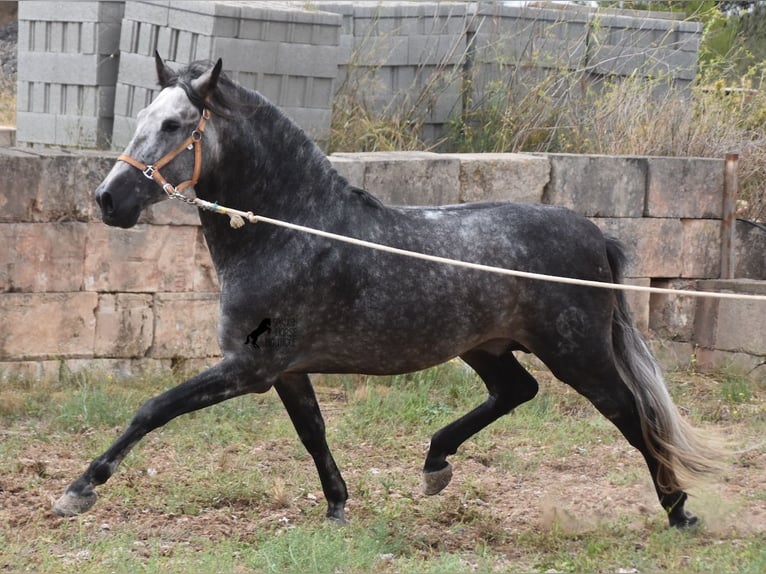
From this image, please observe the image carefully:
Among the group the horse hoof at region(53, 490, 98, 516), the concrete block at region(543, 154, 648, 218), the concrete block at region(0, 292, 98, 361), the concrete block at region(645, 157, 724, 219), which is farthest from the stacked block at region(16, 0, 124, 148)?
the horse hoof at region(53, 490, 98, 516)

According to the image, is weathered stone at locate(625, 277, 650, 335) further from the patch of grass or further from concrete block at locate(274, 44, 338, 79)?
concrete block at locate(274, 44, 338, 79)

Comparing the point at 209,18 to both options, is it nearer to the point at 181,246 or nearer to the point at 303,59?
the point at 303,59

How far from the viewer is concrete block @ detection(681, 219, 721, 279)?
9.87 m

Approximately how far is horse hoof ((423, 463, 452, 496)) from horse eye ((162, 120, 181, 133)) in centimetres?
223

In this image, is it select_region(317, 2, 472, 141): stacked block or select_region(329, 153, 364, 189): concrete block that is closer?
select_region(329, 153, 364, 189): concrete block

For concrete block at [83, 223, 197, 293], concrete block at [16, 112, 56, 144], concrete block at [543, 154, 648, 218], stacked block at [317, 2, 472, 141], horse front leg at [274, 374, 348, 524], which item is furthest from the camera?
concrete block at [16, 112, 56, 144]

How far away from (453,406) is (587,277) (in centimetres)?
271

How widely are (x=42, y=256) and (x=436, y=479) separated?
351 cm

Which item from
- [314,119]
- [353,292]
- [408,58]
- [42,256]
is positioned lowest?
[42,256]

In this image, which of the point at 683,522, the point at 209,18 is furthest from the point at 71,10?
the point at 683,522

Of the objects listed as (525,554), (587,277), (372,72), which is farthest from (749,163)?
(525,554)

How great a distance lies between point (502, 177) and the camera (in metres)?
9.13

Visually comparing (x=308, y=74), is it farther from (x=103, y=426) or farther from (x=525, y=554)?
(x=525, y=554)

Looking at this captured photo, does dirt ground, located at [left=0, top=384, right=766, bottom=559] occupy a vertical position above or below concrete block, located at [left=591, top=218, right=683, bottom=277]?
below
